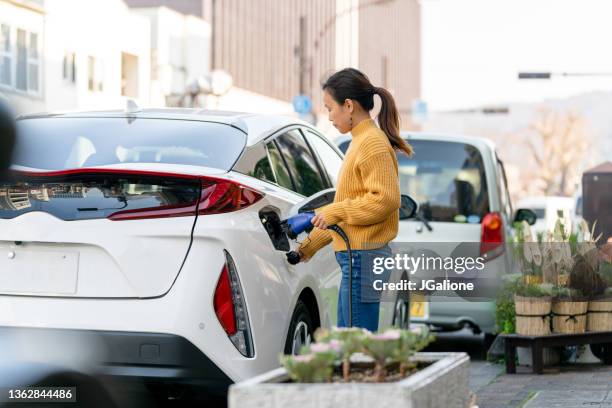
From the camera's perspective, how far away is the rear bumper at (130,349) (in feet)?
18.1

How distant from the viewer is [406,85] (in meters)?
147

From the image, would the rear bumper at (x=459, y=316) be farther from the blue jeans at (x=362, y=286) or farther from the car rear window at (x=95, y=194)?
the car rear window at (x=95, y=194)

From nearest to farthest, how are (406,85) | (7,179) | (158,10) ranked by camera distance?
1. (7,179)
2. (158,10)
3. (406,85)

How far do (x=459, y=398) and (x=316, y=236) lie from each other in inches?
82.8

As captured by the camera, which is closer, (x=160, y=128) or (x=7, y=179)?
(x=7, y=179)

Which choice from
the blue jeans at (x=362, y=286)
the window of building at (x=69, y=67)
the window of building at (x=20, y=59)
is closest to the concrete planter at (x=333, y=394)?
the blue jeans at (x=362, y=286)

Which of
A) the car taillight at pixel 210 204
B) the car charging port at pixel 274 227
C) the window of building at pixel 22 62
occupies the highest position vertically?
the window of building at pixel 22 62

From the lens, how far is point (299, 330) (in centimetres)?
655

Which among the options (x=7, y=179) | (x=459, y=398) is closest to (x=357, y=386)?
(x=459, y=398)

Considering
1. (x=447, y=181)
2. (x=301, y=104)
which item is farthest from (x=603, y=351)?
(x=301, y=104)

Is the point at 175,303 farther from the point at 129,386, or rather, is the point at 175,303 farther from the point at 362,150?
the point at 362,150

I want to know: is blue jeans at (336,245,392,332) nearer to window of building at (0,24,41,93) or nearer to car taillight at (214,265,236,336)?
car taillight at (214,265,236,336)

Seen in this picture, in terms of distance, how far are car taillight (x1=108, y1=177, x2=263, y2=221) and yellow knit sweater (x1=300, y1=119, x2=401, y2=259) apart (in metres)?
0.36

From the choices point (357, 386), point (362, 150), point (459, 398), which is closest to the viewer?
point (357, 386)
